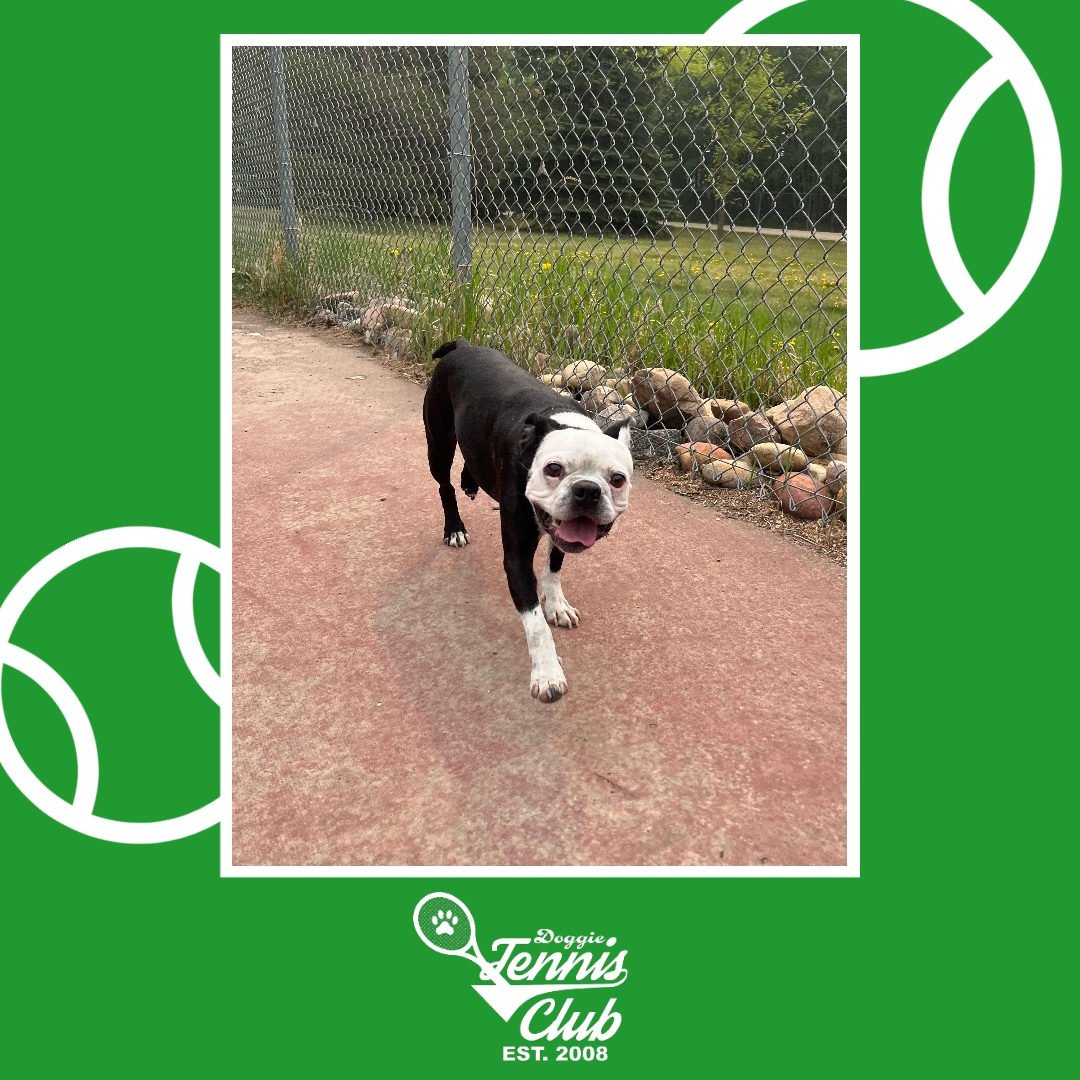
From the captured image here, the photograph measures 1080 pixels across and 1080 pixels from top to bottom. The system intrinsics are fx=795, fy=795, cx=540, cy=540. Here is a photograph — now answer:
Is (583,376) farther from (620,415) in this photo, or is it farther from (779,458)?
(779,458)

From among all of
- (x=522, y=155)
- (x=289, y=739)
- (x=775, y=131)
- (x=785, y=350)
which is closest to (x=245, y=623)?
(x=289, y=739)

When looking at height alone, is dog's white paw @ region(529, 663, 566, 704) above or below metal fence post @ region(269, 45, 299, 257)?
below

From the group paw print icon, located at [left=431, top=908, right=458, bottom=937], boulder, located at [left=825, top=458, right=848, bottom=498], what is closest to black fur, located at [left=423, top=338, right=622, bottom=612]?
paw print icon, located at [left=431, top=908, right=458, bottom=937]

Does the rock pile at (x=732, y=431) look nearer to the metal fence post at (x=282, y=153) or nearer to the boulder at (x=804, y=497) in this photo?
the boulder at (x=804, y=497)

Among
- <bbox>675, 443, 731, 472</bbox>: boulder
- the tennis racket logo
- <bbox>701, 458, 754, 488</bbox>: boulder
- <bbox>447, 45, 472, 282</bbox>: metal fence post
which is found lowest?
the tennis racket logo

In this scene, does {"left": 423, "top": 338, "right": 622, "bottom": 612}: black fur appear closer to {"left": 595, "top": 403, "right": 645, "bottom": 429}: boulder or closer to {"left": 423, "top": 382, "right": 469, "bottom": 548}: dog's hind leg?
{"left": 423, "top": 382, "right": 469, "bottom": 548}: dog's hind leg

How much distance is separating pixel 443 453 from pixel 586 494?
1.19 metres

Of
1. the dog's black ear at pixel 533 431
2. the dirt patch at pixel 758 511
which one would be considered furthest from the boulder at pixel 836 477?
the dog's black ear at pixel 533 431

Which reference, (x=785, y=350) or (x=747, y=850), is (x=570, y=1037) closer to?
(x=747, y=850)

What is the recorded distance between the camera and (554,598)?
2695 mm

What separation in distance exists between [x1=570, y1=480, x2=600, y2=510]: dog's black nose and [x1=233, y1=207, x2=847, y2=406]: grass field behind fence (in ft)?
4.08

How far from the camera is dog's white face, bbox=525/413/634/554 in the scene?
2072 millimetres
